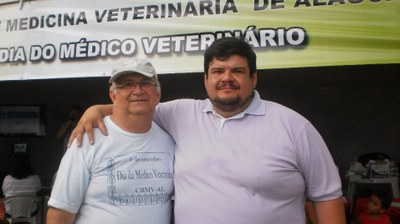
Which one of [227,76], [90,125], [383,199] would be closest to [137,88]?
[90,125]

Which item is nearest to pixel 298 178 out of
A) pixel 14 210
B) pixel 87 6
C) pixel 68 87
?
pixel 87 6

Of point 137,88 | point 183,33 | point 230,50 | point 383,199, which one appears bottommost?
point 383,199

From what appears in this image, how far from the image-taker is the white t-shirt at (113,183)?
5.86ft

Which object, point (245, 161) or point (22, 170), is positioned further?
point (22, 170)

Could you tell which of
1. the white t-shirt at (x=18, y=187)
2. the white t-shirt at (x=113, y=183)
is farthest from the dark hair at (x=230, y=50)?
the white t-shirt at (x=18, y=187)

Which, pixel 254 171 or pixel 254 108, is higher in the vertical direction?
pixel 254 108

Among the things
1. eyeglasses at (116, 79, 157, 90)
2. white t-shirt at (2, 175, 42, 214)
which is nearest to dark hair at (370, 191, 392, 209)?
eyeglasses at (116, 79, 157, 90)

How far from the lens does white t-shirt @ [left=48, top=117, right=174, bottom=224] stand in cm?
179

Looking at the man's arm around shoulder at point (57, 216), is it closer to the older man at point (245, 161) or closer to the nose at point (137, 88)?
the older man at point (245, 161)

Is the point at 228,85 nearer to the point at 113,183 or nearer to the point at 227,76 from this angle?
the point at 227,76

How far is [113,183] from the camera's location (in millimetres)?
1806

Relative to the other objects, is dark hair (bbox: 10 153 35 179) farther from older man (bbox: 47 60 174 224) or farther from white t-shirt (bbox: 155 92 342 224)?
white t-shirt (bbox: 155 92 342 224)

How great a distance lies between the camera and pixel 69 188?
177 centimetres

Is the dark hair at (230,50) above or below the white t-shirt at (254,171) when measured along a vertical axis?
above
